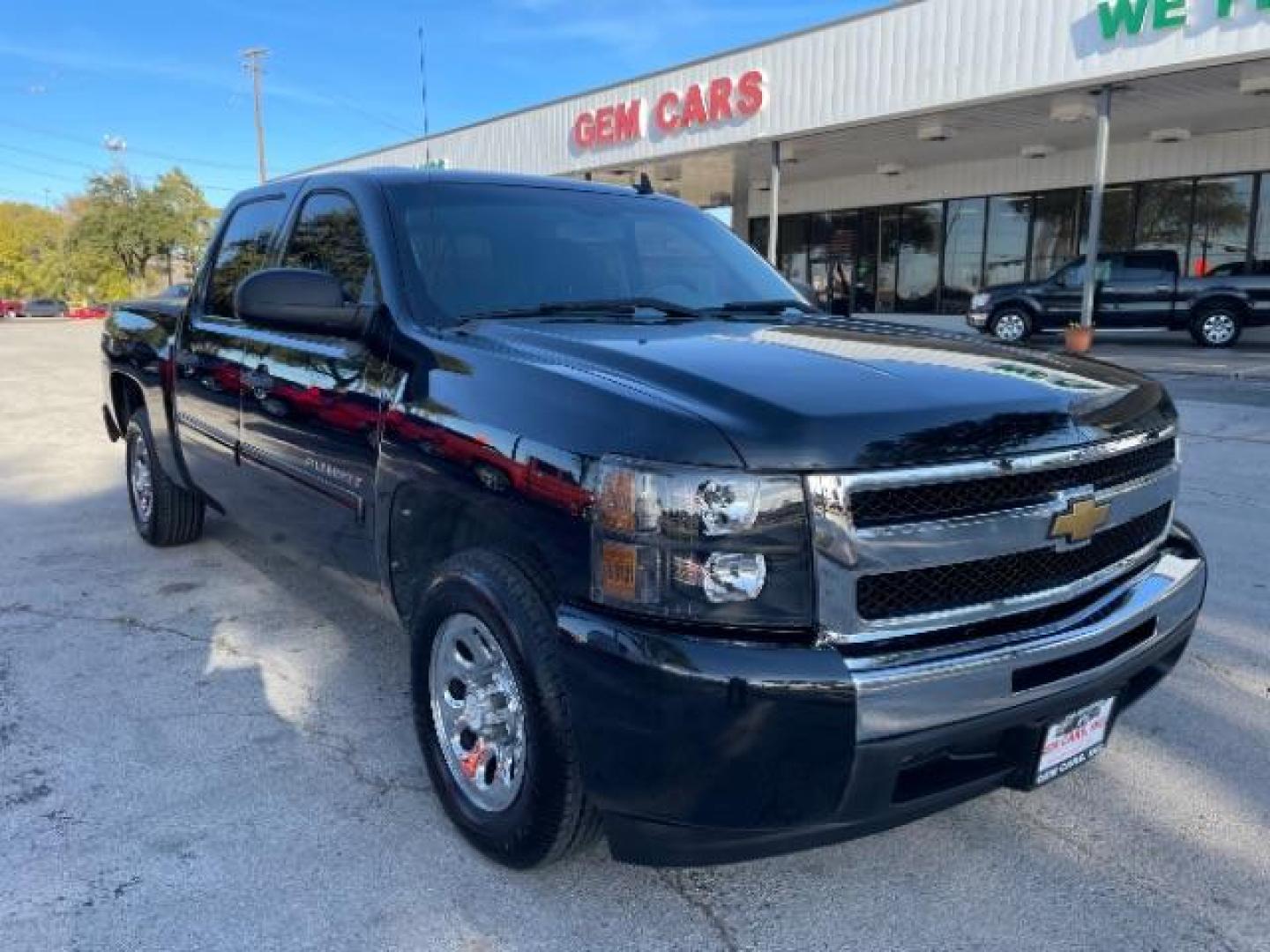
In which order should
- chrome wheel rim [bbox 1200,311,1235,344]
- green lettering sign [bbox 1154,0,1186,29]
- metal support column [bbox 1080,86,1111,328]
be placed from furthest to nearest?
1. chrome wheel rim [bbox 1200,311,1235,344]
2. metal support column [bbox 1080,86,1111,328]
3. green lettering sign [bbox 1154,0,1186,29]

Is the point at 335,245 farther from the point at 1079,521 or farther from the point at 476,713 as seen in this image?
the point at 1079,521

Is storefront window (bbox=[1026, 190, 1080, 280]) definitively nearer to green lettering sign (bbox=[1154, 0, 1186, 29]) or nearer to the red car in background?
green lettering sign (bbox=[1154, 0, 1186, 29])

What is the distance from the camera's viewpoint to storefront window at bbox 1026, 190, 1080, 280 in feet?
72.0

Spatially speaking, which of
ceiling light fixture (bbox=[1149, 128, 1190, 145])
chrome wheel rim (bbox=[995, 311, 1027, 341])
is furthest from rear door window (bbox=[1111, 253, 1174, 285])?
ceiling light fixture (bbox=[1149, 128, 1190, 145])

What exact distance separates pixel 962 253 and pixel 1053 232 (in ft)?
7.64

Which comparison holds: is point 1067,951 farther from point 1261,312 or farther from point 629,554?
point 1261,312

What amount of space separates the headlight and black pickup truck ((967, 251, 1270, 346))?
18032 mm

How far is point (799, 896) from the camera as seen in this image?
2498mm

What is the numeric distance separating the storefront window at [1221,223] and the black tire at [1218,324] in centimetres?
115

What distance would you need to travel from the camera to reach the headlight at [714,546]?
1988mm

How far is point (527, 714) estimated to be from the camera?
229 centimetres

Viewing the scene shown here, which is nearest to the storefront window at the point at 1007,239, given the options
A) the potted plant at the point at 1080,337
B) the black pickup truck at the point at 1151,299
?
the black pickup truck at the point at 1151,299

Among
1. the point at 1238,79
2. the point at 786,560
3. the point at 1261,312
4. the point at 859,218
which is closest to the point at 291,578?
the point at 786,560

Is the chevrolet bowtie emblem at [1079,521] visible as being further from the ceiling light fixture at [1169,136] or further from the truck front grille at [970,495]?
the ceiling light fixture at [1169,136]
